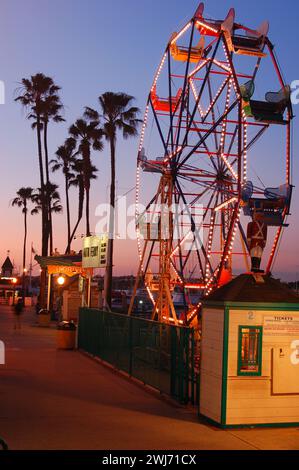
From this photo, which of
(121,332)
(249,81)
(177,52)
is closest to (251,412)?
(121,332)

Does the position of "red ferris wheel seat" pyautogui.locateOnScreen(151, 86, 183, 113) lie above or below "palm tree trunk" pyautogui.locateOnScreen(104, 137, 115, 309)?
above

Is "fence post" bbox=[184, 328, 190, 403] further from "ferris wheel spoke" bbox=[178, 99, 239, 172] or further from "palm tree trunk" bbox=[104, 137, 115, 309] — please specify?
"palm tree trunk" bbox=[104, 137, 115, 309]

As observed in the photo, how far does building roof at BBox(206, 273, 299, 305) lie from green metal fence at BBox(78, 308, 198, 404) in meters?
1.89

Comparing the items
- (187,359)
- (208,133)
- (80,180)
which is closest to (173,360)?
(187,359)

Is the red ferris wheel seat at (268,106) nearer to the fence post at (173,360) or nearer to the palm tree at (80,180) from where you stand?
the fence post at (173,360)

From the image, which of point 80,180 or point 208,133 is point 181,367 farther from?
point 80,180

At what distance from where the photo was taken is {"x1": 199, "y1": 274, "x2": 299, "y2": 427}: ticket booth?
10492 millimetres

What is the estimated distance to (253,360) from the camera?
10602mm

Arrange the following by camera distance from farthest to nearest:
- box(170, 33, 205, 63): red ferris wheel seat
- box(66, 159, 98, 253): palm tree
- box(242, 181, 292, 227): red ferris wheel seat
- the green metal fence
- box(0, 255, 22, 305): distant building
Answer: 1. box(0, 255, 22, 305): distant building
2. box(66, 159, 98, 253): palm tree
3. box(170, 33, 205, 63): red ferris wheel seat
4. box(242, 181, 292, 227): red ferris wheel seat
5. the green metal fence

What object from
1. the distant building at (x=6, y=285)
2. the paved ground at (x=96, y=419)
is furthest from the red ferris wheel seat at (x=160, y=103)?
the distant building at (x=6, y=285)

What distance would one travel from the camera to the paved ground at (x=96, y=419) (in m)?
9.50

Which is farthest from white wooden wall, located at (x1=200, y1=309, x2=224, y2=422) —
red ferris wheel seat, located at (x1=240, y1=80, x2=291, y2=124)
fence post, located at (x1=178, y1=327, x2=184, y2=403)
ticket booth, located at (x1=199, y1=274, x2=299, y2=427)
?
red ferris wheel seat, located at (x1=240, y1=80, x2=291, y2=124)

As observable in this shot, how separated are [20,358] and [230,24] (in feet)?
44.5
